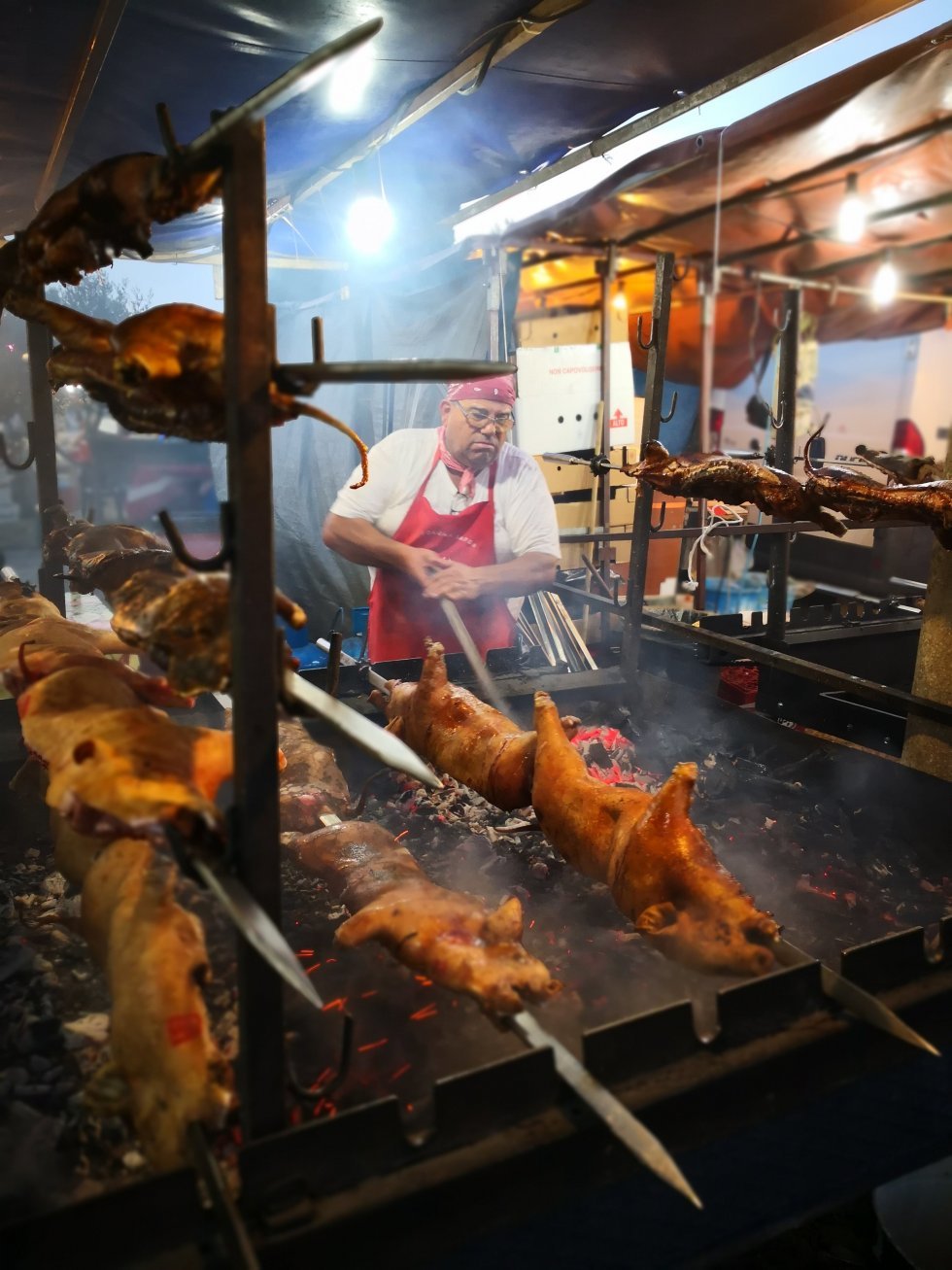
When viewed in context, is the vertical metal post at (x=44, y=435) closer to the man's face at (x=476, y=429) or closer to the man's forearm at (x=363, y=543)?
the man's forearm at (x=363, y=543)

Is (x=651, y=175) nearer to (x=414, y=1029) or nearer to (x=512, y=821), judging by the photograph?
(x=512, y=821)

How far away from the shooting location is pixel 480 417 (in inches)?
254

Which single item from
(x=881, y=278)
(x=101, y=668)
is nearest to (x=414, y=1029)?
(x=101, y=668)

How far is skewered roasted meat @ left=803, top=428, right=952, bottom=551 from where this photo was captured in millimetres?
3809

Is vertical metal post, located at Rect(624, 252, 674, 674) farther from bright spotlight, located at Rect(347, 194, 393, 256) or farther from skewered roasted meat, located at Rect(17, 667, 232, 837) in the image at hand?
skewered roasted meat, located at Rect(17, 667, 232, 837)

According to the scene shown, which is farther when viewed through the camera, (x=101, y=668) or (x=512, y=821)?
(x=512, y=821)

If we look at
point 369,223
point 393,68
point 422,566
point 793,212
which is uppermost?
point 793,212

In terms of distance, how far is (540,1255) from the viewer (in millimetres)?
2000

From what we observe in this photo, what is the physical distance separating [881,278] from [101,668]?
11.2 metres

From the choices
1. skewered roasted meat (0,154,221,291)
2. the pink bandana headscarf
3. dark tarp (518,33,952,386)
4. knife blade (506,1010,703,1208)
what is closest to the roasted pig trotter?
knife blade (506,1010,703,1208)

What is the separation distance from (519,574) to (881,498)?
10.2 feet

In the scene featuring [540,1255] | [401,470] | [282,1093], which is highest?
[401,470]

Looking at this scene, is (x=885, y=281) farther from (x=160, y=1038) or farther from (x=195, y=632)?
(x=160, y=1038)

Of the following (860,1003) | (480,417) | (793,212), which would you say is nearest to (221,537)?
(860,1003)
